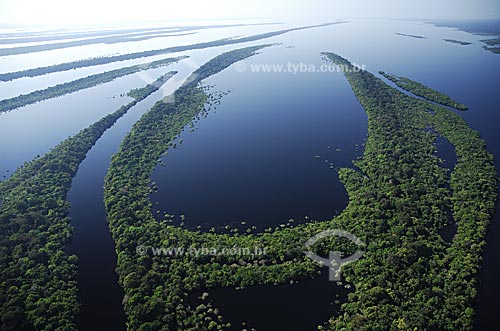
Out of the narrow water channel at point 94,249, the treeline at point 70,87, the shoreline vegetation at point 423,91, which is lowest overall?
the narrow water channel at point 94,249

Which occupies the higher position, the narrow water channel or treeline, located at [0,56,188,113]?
treeline, located at [0,56,188,113]

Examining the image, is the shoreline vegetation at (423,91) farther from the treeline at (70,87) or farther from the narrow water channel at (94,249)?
the treeline at (70,87)

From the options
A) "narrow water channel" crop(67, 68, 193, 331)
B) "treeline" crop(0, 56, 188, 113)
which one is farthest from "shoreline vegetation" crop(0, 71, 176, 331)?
"treeline" crop(0, 56, 188, 113)

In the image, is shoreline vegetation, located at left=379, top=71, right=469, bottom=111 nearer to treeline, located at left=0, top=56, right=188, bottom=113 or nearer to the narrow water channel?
the narrow water channel

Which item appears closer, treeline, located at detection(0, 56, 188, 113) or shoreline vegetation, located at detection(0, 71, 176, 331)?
shoreline vegetation, located at detection(0, 71, 176, 331)

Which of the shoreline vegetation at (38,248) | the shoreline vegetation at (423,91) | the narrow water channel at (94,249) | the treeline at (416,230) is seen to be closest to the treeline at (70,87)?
the narrow water channel at (94,249)

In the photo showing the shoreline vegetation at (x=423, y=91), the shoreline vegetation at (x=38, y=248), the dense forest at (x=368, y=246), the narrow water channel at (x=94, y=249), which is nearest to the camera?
the dense forest at (x=368, y=246)

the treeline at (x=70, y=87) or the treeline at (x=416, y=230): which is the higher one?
the treeline at (x=70, y=87)
